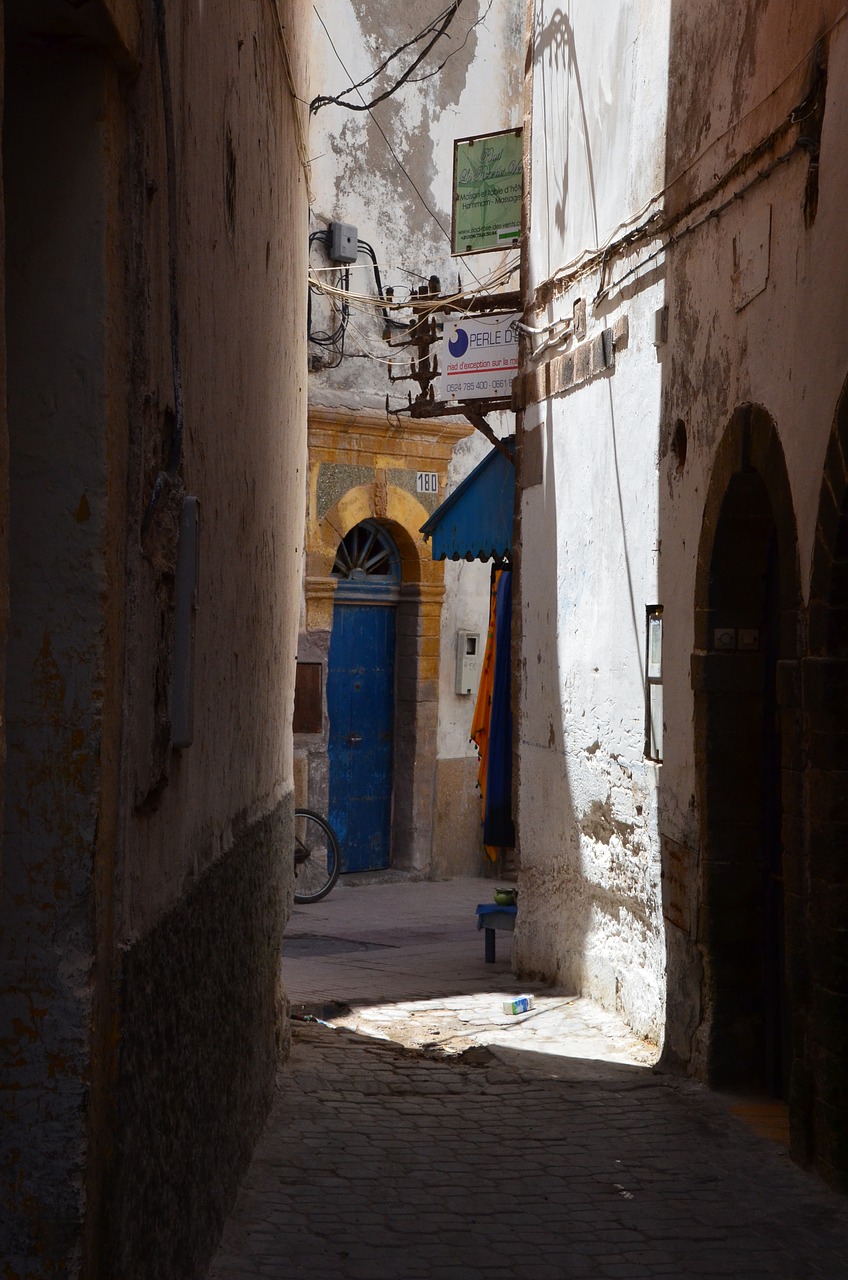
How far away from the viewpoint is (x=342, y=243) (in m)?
14.0

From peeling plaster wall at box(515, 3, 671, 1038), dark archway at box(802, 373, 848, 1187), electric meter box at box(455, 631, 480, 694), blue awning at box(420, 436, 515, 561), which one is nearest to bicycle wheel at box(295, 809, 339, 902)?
electric meter box at box(455, 631, 480, 694)

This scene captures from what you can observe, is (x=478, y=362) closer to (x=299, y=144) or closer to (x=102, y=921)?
(x=299, y=144)

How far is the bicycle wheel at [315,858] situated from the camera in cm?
1321

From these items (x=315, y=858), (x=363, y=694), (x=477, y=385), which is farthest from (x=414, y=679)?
(x=477, y=385)

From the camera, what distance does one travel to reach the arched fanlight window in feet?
47.9

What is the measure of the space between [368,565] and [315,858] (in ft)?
9.84

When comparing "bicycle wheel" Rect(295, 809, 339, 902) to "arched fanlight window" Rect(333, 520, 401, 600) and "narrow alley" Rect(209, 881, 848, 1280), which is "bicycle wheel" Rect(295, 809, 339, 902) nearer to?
"arched fanlight window" Rect(333, 520, 401, 600)

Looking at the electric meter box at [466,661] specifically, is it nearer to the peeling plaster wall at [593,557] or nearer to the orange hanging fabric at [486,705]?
the orange hanging fabric at [486,705]

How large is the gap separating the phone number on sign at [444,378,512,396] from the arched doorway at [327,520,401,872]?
4.44 m

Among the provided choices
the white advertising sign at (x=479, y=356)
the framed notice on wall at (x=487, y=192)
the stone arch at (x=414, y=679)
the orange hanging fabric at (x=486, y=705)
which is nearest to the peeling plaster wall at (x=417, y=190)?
the stone arch at (x=414, y=679)

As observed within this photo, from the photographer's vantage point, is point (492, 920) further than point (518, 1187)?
Yes

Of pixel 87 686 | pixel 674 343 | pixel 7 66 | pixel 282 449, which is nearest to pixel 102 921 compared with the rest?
pixel 87 686

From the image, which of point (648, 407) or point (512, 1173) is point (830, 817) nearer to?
point (512, 1173)

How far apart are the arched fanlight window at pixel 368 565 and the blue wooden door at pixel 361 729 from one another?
15cm
